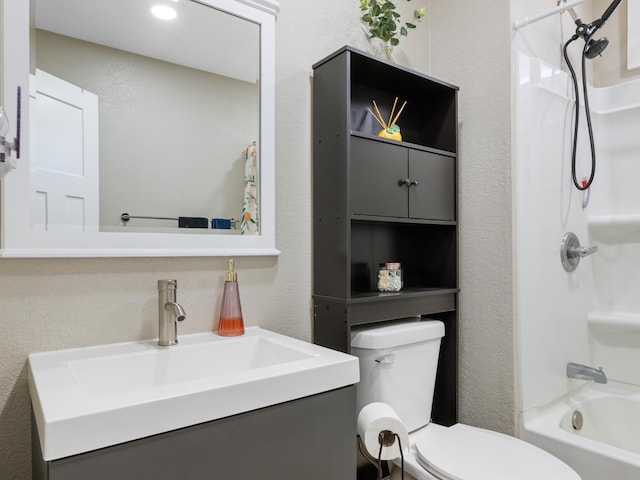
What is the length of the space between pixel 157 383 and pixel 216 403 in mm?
361

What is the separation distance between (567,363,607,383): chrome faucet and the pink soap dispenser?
56.6 inches

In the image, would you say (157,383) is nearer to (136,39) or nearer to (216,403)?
(216,403)

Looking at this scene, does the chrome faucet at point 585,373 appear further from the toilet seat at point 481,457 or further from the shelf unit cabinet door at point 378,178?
the shelf unit cabinet door at point 378,178

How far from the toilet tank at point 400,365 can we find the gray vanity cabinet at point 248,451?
43cm

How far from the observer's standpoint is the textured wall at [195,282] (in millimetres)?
1020

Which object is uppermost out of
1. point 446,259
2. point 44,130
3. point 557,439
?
point 44,130

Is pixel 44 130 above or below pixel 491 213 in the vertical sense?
above

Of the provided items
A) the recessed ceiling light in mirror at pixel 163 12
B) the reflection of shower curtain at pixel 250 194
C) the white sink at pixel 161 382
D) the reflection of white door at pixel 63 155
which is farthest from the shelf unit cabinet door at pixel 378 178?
the reflection of white door at pixel 63 155

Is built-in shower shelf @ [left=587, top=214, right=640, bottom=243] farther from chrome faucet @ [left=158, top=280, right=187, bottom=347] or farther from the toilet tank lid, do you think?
chrome faucet @ [left=158, top=280, right=187, bottom=347]

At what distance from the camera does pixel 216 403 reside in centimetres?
78

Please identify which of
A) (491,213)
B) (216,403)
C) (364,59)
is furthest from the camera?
(491,213)

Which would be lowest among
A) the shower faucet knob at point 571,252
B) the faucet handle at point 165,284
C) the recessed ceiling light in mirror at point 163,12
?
the faucet handle at point 165,284

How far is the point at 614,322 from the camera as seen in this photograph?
6.35ft

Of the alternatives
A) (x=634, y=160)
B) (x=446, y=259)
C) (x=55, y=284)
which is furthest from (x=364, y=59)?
(x=634, y=160)
